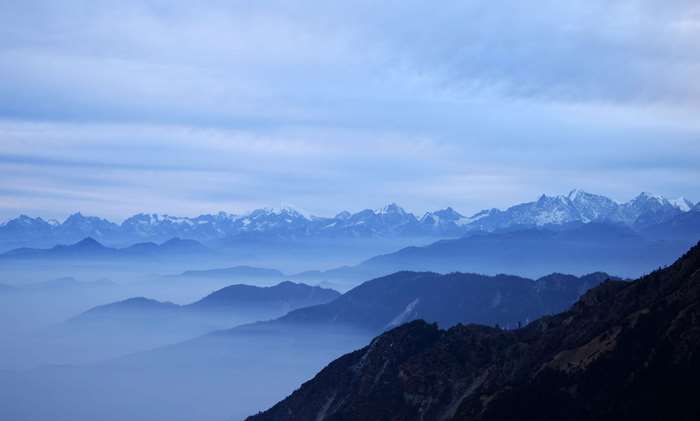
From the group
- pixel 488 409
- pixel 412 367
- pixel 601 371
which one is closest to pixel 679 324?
pixel 601 371

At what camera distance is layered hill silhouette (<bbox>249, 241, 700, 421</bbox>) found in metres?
120

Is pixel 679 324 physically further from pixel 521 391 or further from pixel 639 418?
pixel 521 391

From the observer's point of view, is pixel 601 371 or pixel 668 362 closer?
pixel 668 362

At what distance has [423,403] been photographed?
6939 inches

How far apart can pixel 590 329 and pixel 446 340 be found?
52.2 meters

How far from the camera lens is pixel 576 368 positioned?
138 metres

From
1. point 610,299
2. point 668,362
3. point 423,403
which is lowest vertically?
point 423,403

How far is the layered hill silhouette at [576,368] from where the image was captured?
120500 mm

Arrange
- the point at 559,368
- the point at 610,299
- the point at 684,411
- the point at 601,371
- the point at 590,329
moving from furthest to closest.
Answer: the point at 610,299 → the point at 590,329 → the point at 559,368 → the point at 601,371 → the point at 684,411

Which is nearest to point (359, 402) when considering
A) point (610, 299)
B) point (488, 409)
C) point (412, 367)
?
point (412, 367)

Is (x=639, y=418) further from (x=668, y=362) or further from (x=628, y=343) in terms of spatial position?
(x=628, y=343)

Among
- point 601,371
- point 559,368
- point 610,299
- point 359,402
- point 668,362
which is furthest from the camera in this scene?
point 359,402

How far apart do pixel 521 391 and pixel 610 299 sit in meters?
40.6

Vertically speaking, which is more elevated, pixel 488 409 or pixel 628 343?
pixel 628 343
